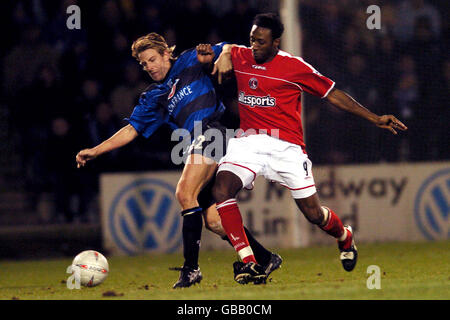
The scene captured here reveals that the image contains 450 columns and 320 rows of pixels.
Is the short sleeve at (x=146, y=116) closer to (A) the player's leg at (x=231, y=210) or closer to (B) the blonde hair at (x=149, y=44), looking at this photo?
(B) the blonde hair at (x=149, y=44)

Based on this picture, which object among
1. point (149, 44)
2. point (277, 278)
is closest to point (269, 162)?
point (277, 278)

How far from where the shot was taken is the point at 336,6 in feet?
41.1

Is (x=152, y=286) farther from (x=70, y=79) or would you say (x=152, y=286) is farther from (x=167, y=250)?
(x=70, y=79)

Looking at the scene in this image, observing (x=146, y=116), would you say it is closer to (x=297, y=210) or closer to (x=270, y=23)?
(x=270, y=23)

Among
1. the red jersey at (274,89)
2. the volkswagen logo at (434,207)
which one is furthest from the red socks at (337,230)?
the volkswagen logo at (434,207)

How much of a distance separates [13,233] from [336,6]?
6013mm

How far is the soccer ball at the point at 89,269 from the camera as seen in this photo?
7.06 metres

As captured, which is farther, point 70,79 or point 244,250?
point 70,79

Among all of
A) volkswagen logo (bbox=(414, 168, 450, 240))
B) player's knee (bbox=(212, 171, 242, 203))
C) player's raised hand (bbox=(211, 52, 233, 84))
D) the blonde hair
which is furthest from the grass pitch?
the blonde hair

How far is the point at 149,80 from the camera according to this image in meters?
13.2

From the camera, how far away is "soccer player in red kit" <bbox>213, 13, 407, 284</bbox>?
6.68 m

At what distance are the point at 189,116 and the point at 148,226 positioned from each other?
454 centimetres

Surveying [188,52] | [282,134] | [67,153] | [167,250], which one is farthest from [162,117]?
[67,153]

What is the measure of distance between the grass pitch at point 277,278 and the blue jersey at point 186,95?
1382 millimetres
